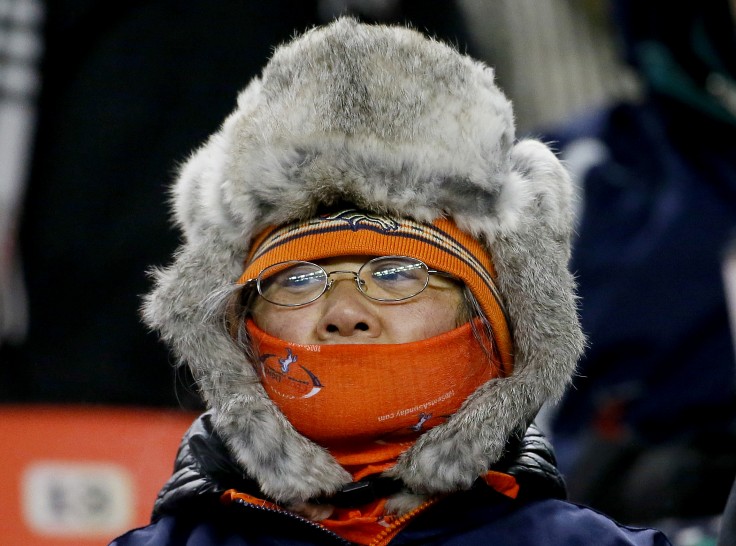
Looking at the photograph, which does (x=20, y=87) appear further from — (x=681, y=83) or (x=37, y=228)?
(x=681, y=83)

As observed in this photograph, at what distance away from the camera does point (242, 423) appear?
8.79 ft

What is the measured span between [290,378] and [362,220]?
38cm

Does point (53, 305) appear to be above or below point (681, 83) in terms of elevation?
below

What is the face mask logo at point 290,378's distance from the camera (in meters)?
2.66

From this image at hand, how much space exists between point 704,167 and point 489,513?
2.90 m

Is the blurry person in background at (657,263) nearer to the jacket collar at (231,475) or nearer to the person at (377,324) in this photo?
the jacket collar at (231,475)

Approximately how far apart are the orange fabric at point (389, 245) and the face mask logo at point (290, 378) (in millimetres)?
200

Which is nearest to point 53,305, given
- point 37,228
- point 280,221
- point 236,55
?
point 37,228

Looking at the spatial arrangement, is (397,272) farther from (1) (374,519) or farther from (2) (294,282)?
(1) (374,519)

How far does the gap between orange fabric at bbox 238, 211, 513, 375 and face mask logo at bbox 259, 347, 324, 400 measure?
200mm

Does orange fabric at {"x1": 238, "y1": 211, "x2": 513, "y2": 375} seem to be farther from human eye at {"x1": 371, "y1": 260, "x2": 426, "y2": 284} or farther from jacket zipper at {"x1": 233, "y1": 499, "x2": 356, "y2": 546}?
jacket zipper at {"x1": 233, "y1": 499, "x2": 356, "y2": 546}

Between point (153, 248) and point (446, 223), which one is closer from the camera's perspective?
point (446, 223)

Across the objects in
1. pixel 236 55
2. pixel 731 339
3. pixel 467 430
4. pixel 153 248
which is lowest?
pixel 731 339

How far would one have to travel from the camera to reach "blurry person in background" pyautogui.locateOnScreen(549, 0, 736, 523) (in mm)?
4867
